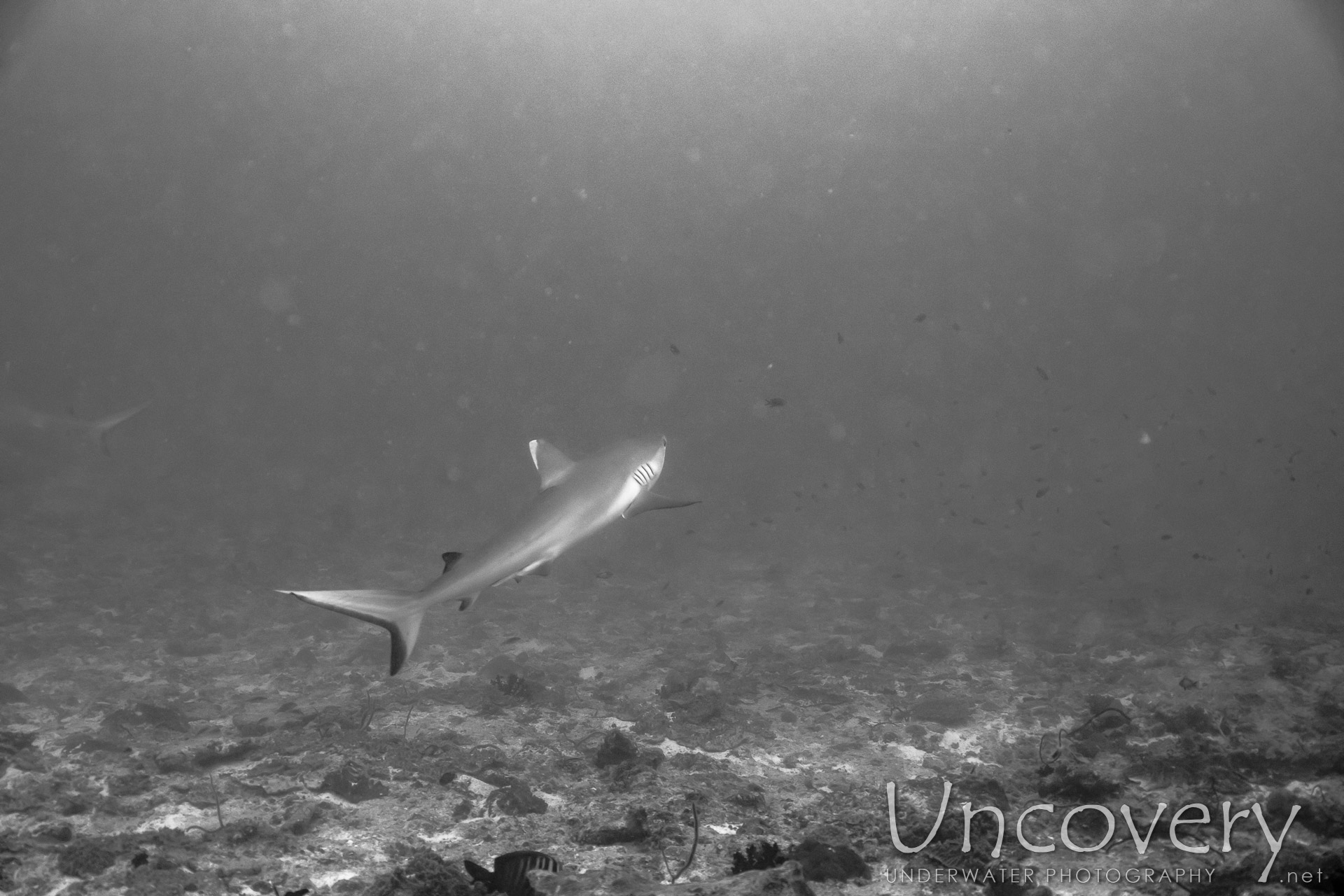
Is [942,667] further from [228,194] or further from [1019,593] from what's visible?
[228,194]

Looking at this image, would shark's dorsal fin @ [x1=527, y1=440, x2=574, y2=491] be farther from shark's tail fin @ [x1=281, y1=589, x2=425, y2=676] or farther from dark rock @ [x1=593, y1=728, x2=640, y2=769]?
dark rock @ [x1=593, y1=728, x2=640, y2=769]

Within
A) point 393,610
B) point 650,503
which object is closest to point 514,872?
point 393,610

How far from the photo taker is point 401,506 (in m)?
34.2

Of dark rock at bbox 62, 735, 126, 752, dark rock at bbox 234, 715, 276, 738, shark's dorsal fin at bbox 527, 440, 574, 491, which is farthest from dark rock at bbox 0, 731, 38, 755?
shark's dorsal fin at bbox 527, 440, 574, 491

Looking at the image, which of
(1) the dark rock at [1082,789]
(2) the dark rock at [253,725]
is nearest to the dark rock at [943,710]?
(1) the dark rock at [1082,789]

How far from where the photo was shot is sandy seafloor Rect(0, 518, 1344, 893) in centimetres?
514

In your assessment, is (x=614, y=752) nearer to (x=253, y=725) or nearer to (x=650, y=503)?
(x=650, y=503)

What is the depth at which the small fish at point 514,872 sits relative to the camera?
3.69 m

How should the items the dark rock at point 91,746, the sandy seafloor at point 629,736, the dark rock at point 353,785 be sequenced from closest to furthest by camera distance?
the sandy seafloor at point 629,736 < the dark rock at point 353,785 < the dark rock at point 91,746

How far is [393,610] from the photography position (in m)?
3.71

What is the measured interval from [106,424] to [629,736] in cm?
1274

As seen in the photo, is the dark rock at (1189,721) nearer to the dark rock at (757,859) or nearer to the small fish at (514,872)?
the dark rock at (757,859)

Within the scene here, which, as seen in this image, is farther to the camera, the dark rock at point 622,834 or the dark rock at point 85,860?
the dark rock at point 622,834

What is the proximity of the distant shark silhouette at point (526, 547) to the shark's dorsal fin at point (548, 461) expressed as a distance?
1.03 ft
